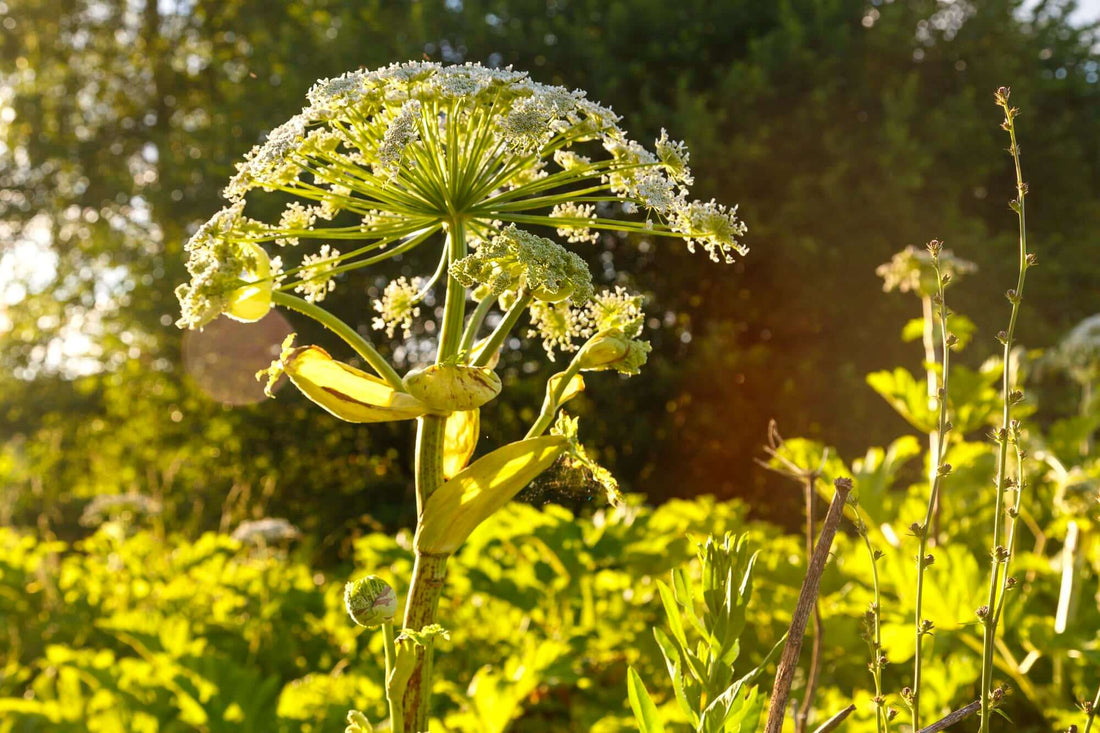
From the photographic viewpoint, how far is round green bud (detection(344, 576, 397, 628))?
713 mm

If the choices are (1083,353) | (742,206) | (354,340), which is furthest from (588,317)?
(742,206)

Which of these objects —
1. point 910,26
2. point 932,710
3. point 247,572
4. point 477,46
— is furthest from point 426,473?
point 910,26

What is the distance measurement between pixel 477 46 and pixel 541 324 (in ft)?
27.0

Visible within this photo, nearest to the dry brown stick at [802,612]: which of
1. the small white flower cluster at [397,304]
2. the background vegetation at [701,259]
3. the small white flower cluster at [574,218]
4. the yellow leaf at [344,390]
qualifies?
the yellow leaf at [344,390]

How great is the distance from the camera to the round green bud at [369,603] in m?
0.71

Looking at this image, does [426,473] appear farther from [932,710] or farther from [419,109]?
[932,710]

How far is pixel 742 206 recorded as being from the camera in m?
8.80

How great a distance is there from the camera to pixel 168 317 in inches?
356

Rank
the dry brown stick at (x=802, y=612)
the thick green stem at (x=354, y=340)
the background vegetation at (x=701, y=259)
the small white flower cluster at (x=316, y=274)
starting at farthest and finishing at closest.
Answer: the background vegetation at (x=701, y=259) < the small white flower cluster at (x=316, y=274) < the thick green stem at (x=354, y=340) < the dry brown stick at (x=802, y=612)

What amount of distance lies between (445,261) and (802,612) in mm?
593

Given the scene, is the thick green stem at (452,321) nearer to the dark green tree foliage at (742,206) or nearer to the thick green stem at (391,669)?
the thick green stem at (391,669)

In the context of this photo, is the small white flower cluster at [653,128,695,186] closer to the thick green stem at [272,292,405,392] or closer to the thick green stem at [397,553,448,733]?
the thick green stem at [272,292,405,392]

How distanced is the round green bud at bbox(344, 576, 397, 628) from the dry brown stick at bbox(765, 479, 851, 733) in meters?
0.31

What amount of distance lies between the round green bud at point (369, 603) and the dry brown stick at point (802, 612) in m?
0.31
